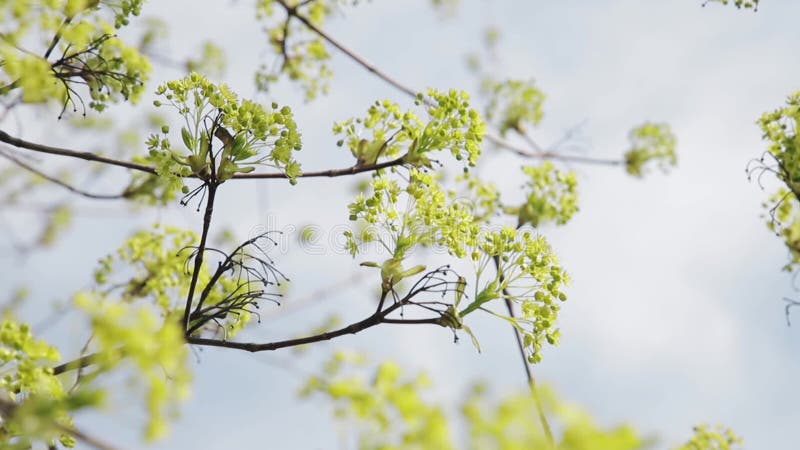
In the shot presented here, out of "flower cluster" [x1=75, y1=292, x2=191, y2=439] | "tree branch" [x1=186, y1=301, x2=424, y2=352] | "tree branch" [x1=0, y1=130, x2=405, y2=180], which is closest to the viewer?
"flower cluster" [x1=75, y1=292, x2=191, y2=439]

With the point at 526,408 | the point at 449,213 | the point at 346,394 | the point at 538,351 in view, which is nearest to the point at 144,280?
the point at 449,213

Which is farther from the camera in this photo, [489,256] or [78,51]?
[78,51]

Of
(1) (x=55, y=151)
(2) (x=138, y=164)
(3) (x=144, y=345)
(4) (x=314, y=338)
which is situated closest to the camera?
(3) (x=144, y=345)

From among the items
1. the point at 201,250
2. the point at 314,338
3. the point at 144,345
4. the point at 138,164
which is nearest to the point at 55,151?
the point at 138,164

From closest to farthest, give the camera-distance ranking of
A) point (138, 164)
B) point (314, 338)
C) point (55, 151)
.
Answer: point (314, 338), point (55, 151), point (138, 164)

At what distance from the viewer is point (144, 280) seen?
21.1ft

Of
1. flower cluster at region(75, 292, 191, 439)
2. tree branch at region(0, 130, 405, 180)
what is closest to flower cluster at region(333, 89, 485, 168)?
tree branch at region(0, 130, 405, 180)

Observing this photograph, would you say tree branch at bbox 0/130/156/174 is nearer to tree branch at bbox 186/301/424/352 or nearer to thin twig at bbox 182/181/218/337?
thin twig at bbox 182/181/218/337

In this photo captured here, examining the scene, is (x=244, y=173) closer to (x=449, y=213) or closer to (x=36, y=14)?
(x=449, y=213)

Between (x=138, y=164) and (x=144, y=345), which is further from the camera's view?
(x=138, y=164)

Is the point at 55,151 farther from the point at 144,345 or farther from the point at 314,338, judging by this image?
the point at 144,345

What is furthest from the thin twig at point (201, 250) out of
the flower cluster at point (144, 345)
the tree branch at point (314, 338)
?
the flower cluster at point (144, 345)

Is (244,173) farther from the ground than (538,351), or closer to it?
farther from the ground

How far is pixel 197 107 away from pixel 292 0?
3.69 m
